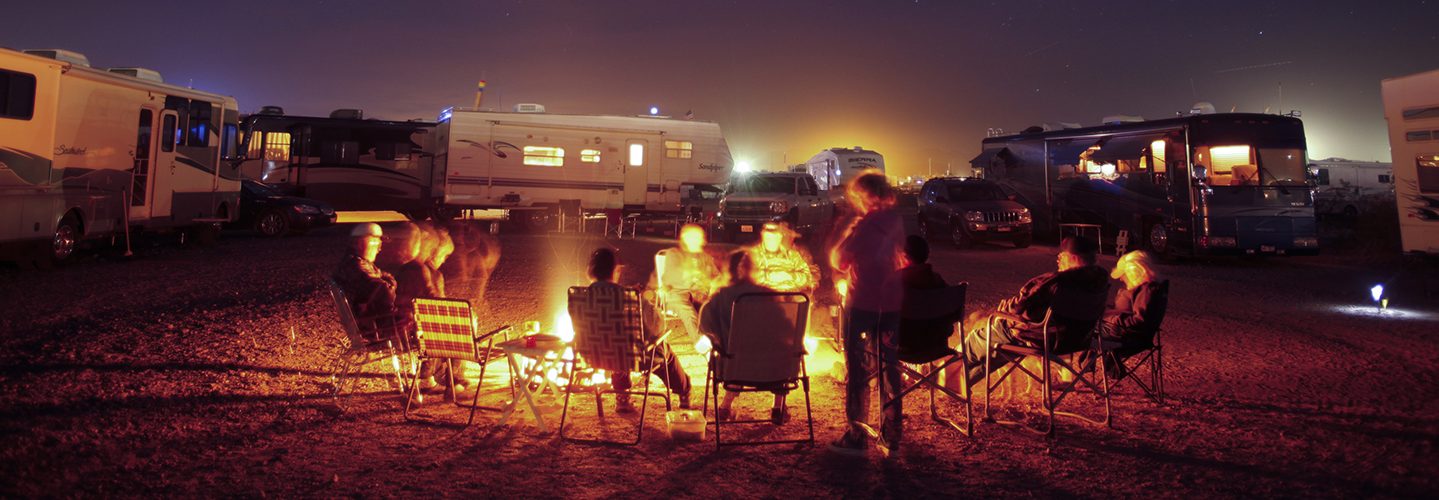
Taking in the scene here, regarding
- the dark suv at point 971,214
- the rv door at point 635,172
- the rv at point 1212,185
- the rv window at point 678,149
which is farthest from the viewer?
the rv window at point 678,149

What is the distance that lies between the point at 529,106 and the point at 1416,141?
17.8 m

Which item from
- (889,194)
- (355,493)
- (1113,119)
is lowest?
(355,493)

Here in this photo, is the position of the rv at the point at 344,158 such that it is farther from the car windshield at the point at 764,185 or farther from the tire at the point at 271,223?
the car windshield at the point at 764,185

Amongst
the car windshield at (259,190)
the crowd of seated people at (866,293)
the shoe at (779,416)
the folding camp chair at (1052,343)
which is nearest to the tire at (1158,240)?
the crowd of seated people at (866,293)

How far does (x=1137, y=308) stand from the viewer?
557 cm

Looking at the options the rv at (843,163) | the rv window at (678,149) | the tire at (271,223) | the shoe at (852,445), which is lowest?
the shoe at (852,445)

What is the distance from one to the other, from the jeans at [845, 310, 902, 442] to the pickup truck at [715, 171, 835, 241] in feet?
46.8

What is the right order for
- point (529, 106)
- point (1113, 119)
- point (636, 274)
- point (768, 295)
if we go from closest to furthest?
point (768, 295) < point (636, 274) < point (1113, 119) < point (529, 106)

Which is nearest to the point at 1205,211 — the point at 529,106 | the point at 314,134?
the point at 529,106

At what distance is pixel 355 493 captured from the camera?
400cm

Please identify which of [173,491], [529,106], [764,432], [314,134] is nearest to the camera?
[173,491]

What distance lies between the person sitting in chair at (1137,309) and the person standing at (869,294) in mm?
1658

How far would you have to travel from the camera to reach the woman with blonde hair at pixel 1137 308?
5.48 m

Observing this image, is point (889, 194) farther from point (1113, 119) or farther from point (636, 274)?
point (1113, 119)
